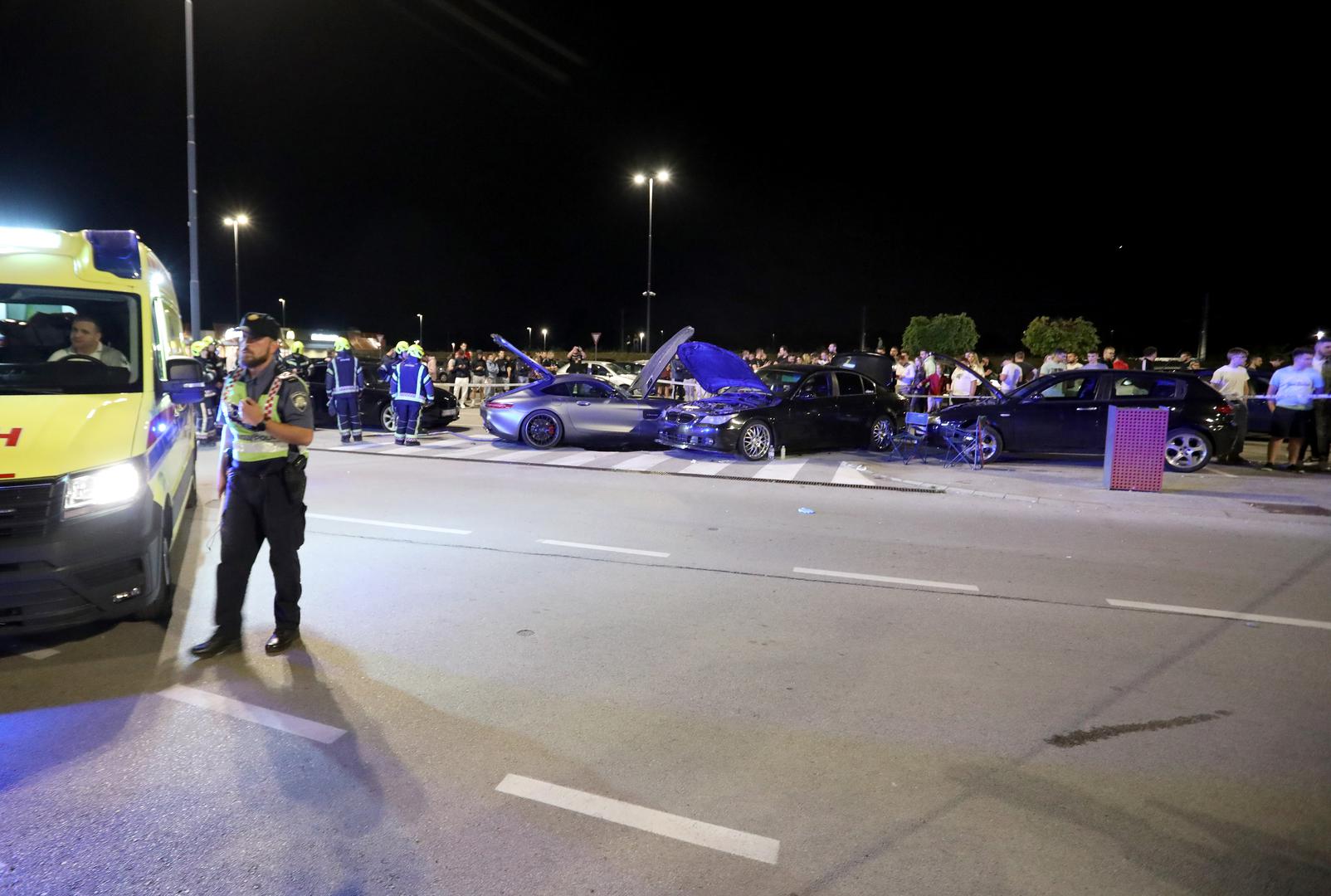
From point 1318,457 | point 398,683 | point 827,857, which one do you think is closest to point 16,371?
point 398,683

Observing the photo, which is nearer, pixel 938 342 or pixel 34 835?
pixel 34 835

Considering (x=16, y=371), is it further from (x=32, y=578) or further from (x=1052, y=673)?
(x=1052, y=673)

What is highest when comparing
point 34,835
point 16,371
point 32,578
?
point 16,371

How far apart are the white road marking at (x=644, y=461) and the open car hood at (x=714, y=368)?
1501mm

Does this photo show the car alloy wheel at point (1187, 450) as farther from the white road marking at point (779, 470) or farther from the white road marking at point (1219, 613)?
the white road marking at point (1219, 613)

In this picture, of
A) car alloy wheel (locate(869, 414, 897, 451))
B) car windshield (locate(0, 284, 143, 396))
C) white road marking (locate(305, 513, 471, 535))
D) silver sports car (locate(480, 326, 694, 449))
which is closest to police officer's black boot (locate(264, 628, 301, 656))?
car windshield (locate(0, 284, 143, 396))

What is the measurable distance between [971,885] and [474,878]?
1615mm

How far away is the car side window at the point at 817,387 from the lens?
43.0 feet

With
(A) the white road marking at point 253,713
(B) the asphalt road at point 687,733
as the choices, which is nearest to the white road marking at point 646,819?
(B) the asphalt road at point 687,733

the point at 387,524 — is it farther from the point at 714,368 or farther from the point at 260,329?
the point at 714,368

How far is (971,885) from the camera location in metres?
2.63

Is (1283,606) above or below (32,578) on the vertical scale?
below

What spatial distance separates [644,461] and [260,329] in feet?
27.2

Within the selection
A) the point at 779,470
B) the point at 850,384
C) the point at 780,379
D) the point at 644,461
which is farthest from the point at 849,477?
the point at 780,379
